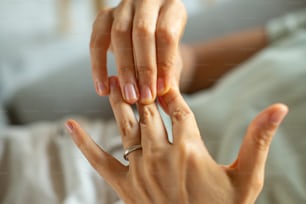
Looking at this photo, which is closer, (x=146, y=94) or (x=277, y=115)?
(x=277, y=115)

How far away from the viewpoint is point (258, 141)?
42 cm

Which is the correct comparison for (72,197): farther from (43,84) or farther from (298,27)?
(298,27)

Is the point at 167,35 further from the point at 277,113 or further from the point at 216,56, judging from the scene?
the point at 216,56

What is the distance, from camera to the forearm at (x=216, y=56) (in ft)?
3.02

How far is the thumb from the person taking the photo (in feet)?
1.33

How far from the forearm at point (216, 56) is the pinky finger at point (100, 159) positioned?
1.46 ft

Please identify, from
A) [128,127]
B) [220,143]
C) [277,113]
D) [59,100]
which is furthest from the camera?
[59,100]

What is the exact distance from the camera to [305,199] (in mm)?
591

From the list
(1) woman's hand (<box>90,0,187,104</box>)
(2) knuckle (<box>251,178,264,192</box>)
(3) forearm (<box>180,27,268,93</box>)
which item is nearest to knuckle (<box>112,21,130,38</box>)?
(1) woman's hand (<box>90,0,187,104</box>)

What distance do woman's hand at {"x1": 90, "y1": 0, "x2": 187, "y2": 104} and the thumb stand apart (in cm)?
12

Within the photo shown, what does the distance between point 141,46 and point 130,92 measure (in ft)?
0.16

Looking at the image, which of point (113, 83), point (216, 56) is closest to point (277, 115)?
point (113, 83)

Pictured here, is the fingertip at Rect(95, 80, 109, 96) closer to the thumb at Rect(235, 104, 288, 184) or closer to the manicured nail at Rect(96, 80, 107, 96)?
the manicured nail at Rect(96, 80, 107, 96)

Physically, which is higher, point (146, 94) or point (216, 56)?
point (146, 94)
